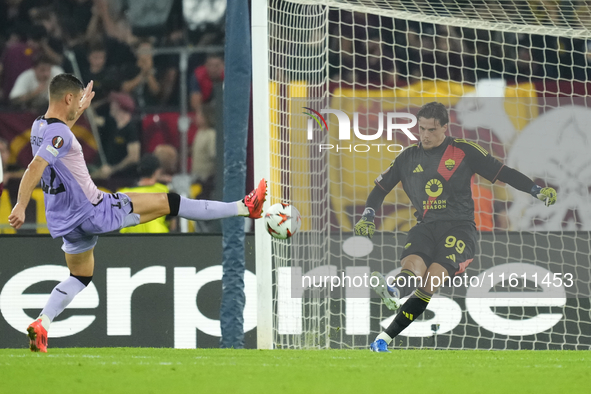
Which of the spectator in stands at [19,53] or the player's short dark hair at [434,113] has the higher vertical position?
the spectator in stands at [19,53]

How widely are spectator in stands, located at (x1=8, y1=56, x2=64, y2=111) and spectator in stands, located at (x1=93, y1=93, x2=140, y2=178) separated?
24.4 inches

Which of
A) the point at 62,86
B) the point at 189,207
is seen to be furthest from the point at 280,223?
the point at 62,86

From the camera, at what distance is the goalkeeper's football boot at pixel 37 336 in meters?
4.70

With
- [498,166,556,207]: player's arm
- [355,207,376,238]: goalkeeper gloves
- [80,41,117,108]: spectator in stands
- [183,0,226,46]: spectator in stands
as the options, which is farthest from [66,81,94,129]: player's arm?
[498,166,556,207]: player's arm

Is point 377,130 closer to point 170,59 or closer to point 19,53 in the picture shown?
point 170,59

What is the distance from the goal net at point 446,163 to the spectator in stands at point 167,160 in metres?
1.45

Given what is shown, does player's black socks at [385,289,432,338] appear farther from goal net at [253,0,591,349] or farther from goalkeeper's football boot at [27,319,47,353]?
goalkeeper's football boot at [27,319,47,353]

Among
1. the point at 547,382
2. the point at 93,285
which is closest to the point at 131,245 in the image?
the point at 93,285

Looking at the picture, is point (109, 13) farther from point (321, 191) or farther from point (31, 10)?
point (321, 191)

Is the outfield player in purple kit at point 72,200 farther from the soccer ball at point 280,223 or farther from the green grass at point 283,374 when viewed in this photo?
the green grass at point 283,374

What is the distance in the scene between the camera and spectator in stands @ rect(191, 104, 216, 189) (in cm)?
750

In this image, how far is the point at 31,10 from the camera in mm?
7938

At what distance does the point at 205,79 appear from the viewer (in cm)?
784

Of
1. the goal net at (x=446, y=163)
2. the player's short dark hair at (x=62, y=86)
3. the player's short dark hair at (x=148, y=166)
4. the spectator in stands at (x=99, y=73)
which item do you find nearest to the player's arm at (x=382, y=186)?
the goal net at (x=446, y=163)
